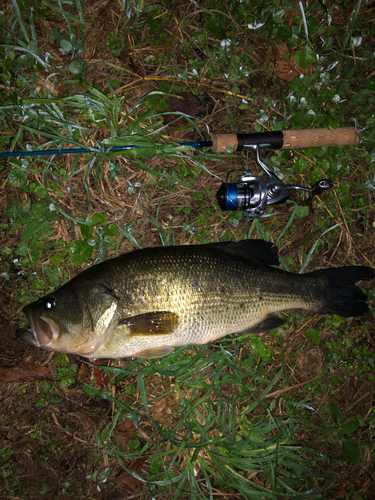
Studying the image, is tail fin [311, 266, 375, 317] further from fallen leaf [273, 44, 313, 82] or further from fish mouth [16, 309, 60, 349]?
fish mouth [16, 309, 60, 349]

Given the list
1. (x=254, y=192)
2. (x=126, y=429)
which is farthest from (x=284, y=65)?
(x=126, y=429)

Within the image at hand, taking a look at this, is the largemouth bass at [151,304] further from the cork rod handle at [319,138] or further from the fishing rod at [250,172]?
the cork rod handle at [319,138]

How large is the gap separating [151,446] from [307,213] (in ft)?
10.2

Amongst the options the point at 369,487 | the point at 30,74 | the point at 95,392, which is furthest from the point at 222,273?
the point at 369,487

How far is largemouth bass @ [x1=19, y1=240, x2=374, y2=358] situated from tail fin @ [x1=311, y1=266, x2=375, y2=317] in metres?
0.67

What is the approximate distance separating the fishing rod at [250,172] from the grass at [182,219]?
0.18m

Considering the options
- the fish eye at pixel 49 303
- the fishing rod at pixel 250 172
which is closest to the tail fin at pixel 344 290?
the fishing rod at pixel 250 172

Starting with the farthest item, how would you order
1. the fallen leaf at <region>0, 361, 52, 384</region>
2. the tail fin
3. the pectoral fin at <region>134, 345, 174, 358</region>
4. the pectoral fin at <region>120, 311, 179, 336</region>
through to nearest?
the fallen leaf at <region>0, 361, 52, 384</region>, the tail fin, the pectoral fin at <region>134, 345, 174, 358</region>, the pectoral fin at <region>120, 311, 179, 336</region>

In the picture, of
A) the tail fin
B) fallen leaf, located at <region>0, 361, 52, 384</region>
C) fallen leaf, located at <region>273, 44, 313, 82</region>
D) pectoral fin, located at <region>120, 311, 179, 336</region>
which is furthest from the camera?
fallen leaf, located at <region>273, 44, 313, 82</region>

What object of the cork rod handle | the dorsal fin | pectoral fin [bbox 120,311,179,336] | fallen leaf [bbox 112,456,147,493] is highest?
the cork rod handle

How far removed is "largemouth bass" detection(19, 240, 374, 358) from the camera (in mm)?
2496

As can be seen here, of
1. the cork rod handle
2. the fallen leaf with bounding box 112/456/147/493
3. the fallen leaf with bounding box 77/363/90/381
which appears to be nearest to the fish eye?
the fallen leaf with bounding box 77/363/90/381

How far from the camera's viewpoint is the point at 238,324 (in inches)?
108

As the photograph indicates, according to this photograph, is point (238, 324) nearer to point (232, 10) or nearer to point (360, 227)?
point (360, 227)
